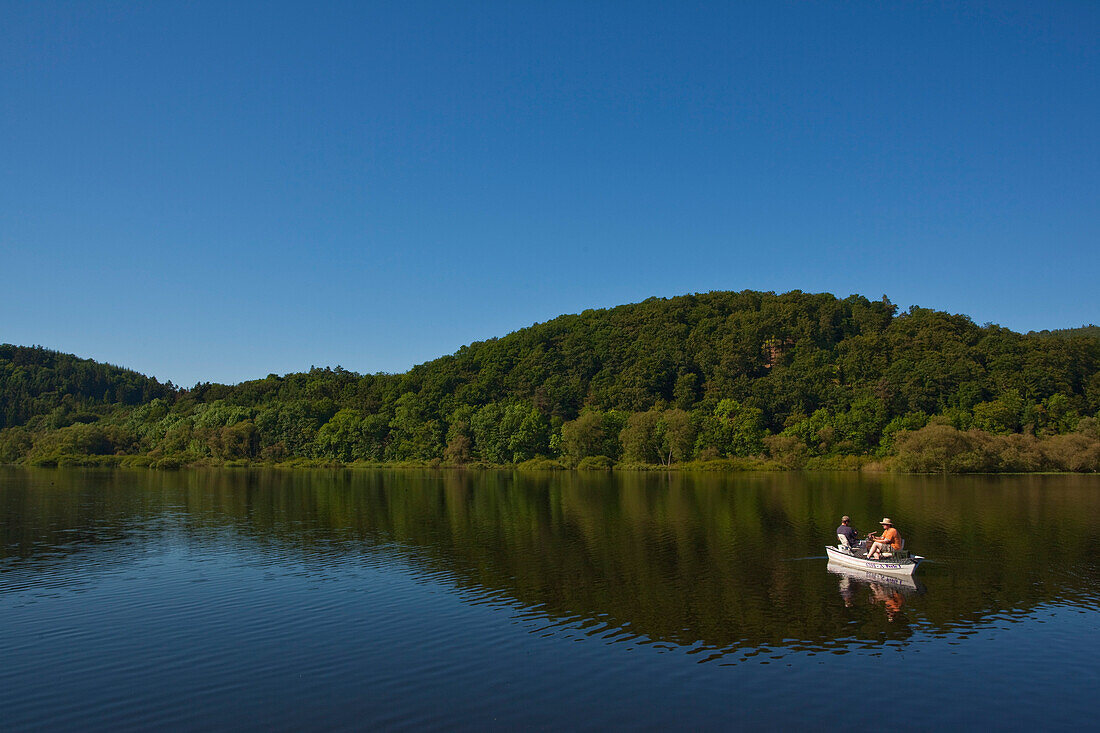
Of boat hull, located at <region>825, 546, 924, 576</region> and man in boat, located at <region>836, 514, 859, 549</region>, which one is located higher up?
man in boat, located at <region>836, 514, 859, 549</region>

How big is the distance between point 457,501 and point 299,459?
340 ft

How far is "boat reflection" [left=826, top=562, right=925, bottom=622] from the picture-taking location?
77.5ft

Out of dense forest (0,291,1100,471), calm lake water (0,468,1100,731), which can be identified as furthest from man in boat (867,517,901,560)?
dense forest (0,291,1100,471)

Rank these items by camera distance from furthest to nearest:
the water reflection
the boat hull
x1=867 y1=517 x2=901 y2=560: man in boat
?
x1=867 y1=517 x2=901 y2=560: man in boat
the boat hull
the water reflection

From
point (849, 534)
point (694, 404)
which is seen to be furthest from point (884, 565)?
point (694, 404)

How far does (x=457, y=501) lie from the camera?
6312cm

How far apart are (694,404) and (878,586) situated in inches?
4828

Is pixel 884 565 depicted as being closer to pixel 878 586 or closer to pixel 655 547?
pixel 878 586

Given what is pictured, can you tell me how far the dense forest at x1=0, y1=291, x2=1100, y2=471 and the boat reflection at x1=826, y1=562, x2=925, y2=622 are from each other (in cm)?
8225

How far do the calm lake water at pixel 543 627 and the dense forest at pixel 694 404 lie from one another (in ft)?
251

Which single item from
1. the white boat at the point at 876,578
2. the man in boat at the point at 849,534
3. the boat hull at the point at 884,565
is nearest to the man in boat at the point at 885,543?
the boat hull at the point at 884,565

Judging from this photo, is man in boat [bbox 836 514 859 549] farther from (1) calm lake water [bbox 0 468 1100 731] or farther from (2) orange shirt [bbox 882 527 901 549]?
(1) calm lake water [bbox 0 468 1100 731]

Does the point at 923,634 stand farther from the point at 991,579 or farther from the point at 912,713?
the point at 991,579

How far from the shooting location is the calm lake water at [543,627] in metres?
14.7
